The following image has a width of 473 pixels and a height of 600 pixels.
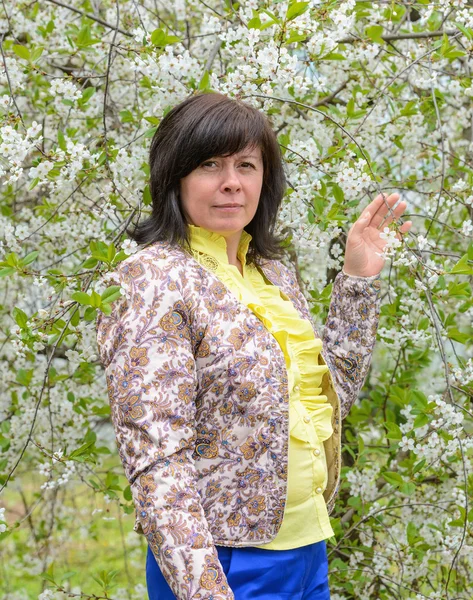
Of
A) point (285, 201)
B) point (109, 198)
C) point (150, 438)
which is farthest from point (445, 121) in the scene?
point (150, 438)

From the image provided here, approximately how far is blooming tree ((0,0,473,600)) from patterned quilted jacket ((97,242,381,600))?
12cm

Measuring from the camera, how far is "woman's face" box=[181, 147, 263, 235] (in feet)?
5.69

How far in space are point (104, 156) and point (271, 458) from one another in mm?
1011

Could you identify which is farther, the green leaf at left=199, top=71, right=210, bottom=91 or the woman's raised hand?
the green leaf at left=199, top=71, right=210, bottom=91

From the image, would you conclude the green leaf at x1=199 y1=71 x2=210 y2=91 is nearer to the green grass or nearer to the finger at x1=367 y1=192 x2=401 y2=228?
the finger at x1=367 y1=192 x2=401 y2=228

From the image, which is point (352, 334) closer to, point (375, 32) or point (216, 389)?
point (216, 389)

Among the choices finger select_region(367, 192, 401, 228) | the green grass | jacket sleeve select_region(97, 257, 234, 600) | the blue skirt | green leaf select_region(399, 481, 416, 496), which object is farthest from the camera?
the green grass

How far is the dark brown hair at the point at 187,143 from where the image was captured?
1708 millimetres

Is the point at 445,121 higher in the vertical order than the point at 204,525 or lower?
higher

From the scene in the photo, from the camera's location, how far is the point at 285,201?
2375 millimetres

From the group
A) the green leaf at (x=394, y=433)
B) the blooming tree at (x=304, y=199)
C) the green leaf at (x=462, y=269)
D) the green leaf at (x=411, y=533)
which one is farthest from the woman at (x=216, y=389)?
the green leaf at (x=411, y=533)

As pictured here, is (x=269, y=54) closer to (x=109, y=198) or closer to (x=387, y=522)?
(x=109, y=198)

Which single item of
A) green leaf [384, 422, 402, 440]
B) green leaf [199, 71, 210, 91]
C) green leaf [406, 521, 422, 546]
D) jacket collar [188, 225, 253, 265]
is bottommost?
green leaf [406, 521, 422, 546]

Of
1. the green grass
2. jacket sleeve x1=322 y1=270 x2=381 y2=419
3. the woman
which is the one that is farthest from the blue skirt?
the green grass
